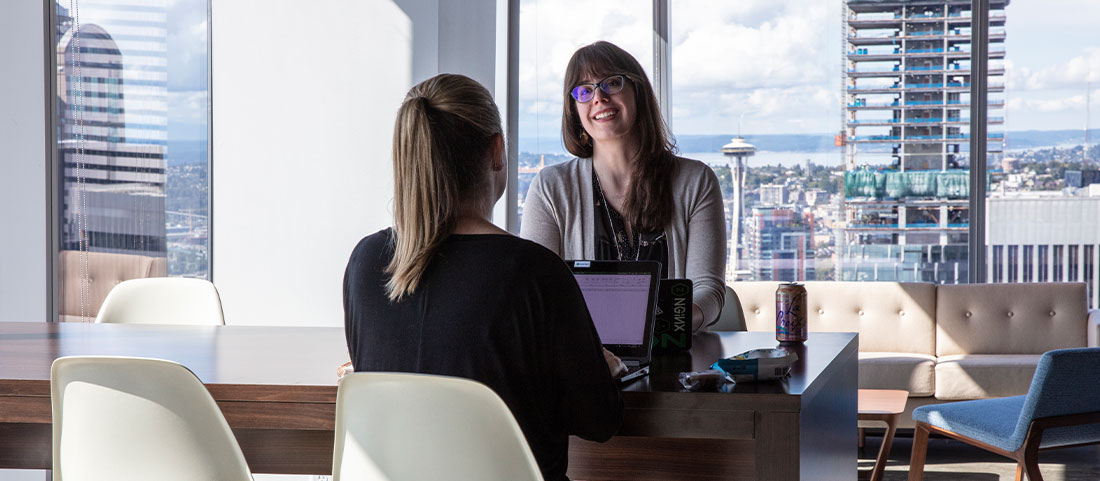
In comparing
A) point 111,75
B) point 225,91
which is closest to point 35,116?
point 111,75

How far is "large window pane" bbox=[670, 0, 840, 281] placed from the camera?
19.2ft

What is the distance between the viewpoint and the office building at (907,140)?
575 centimetres

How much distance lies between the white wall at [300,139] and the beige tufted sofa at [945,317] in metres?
2.25

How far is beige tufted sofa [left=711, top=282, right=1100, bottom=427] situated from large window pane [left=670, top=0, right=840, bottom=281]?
69 centimetres

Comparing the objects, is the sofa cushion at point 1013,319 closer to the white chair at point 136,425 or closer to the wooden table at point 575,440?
the wooden table at point 575,440

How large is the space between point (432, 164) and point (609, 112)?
0.96m

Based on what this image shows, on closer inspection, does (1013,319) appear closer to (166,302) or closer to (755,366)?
(755,366)

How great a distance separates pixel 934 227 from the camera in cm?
578

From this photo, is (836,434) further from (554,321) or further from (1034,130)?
(1034,130)

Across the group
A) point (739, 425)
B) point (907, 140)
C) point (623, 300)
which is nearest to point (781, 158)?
point (907, 140)

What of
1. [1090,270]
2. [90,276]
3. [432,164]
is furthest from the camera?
[1090,270]

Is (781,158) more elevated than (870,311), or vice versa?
(781,158)

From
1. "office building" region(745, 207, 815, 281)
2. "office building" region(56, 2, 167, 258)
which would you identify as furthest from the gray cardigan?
"office building" region(745, 207, 815, 281)

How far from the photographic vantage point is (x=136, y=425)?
1443 mm
